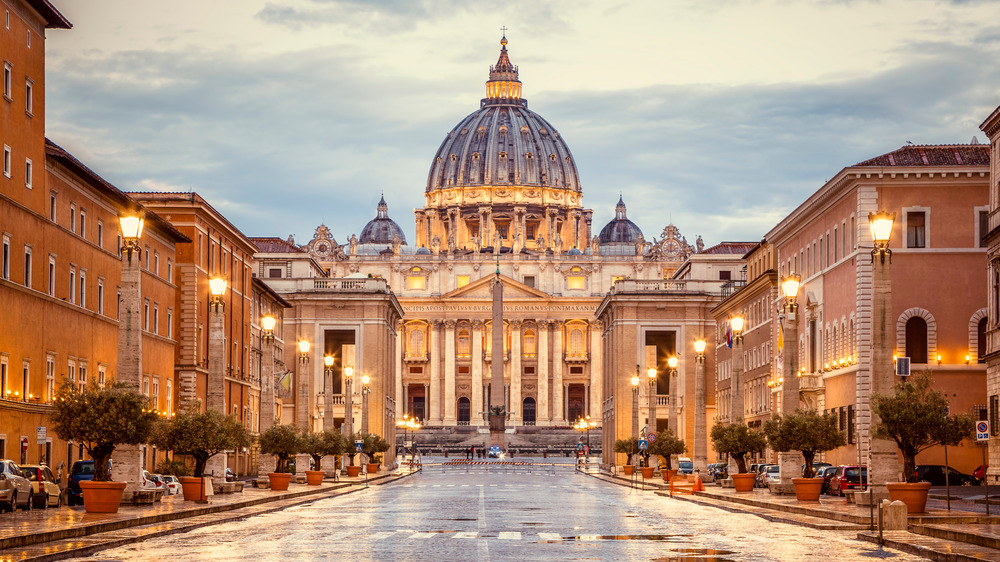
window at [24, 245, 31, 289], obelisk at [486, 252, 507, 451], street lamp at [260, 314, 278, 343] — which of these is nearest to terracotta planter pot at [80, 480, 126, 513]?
window at [24, 245, 31, 289]

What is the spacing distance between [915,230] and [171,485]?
3255 centimetres

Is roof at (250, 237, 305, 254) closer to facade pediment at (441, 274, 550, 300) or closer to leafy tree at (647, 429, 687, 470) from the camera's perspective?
facade pediment at (441, 274, 550, 300)

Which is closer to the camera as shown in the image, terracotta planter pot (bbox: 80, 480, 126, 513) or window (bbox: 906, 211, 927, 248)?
terracotta planter pot (bbox: 80, 480, 126, 513)

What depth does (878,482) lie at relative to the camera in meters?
36.9

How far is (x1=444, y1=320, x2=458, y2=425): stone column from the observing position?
653 feet

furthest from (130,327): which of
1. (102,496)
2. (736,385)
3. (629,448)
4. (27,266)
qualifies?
(629,448)

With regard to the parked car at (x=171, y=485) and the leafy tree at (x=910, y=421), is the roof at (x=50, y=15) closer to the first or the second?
the parked car at (x=171, y=485)

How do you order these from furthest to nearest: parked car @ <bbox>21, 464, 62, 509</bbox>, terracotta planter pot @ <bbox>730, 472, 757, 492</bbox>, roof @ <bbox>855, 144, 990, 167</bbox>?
1. roof @ <bbox>855, 144, 990, 167</bbox>
2. terracotta planter pot @ <bbox>730, 472, 757, 492</bbox>
3. parked car @ <bbox>21, 464, 62, 509</bbox>

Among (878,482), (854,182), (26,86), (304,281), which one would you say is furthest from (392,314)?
(878,482)

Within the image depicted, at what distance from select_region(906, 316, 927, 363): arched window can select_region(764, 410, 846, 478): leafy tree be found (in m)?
15.2

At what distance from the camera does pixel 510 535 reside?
29891 mm

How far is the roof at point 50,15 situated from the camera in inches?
2036

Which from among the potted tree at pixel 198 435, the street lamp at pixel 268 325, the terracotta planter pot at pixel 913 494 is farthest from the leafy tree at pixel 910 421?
the street lamp at pixel 268 325

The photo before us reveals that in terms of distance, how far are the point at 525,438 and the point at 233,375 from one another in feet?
304
